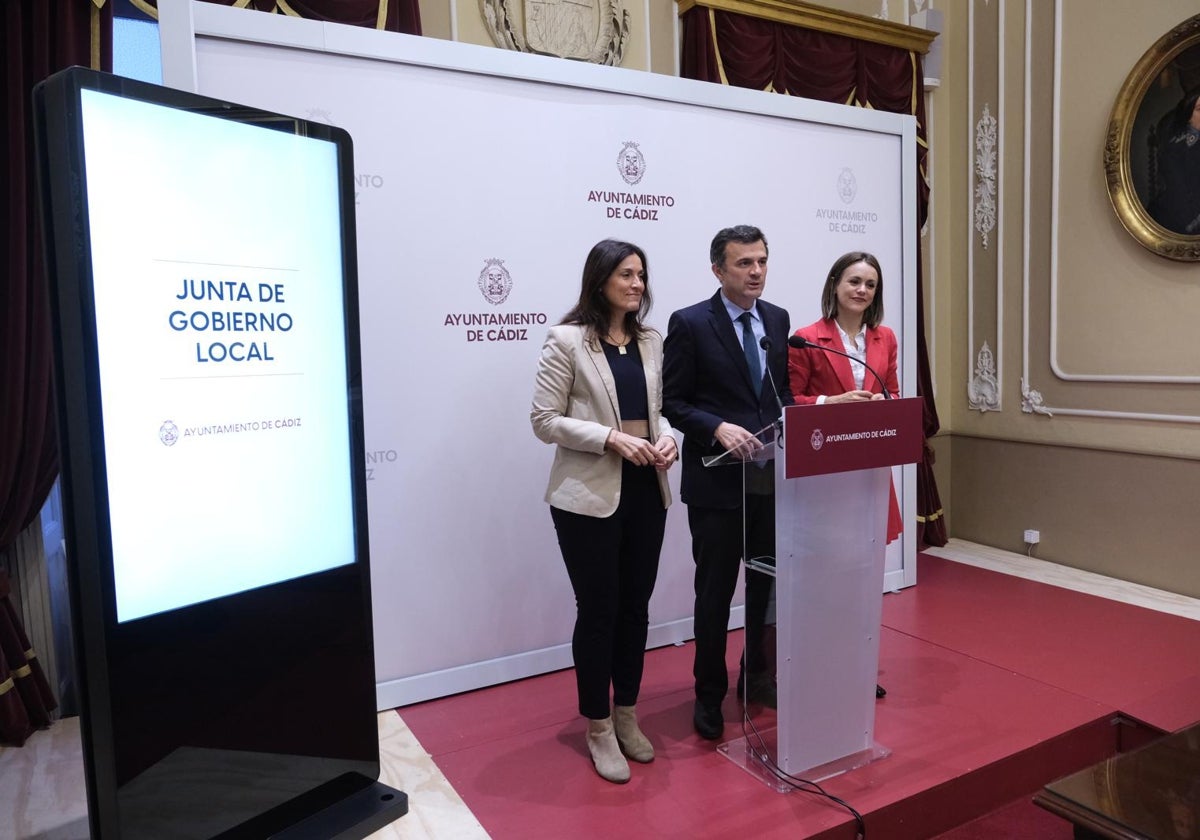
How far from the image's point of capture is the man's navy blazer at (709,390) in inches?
96.4

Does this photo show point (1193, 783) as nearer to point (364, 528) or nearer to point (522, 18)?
point (364, 528)

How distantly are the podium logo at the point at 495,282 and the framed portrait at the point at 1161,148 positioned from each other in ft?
10.3

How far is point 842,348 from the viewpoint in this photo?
109 inches

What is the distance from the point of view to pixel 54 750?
279 centimetres

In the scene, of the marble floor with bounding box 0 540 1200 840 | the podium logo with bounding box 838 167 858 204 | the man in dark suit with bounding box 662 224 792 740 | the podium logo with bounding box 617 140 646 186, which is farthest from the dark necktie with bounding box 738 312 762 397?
the podium logo with bounding box 838 167 858 204

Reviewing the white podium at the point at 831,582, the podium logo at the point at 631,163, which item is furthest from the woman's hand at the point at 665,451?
the podium logo at the point at 631,163

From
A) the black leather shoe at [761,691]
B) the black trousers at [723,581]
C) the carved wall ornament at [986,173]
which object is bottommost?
the black leather shoe at [761,691]

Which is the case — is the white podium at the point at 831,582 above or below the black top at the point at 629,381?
below

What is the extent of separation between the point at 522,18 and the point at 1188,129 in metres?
3.11

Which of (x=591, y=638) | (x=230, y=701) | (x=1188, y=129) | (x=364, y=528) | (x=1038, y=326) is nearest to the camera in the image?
(x=230, y=701)

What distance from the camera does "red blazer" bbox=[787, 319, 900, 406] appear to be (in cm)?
278

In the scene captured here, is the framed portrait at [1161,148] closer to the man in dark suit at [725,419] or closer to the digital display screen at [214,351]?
the man in dark suit at [725,419]

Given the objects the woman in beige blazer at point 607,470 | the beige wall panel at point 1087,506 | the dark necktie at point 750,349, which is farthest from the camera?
the beige wall panel at point 1087,506

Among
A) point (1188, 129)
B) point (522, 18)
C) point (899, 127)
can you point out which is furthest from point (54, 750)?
point (1188, 129)
